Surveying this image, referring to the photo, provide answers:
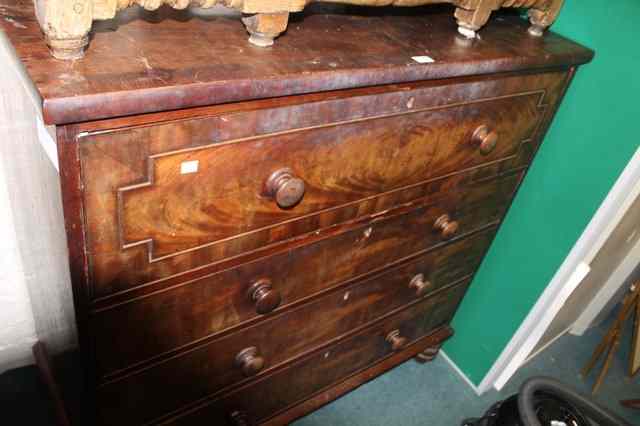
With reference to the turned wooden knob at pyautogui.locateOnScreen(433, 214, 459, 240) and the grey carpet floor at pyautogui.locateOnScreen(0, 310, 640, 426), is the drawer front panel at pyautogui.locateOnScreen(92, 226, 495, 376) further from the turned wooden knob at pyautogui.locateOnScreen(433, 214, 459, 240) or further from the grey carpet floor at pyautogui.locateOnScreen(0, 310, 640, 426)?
the grey carpet floor at pyautogui.locateOnScreen(0, 310, 640, 426)

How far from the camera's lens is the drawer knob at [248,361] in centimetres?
110

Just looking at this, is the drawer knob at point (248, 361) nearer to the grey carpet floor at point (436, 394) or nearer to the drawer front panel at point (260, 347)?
the drawer front panel at point (260, 347)

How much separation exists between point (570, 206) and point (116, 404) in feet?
4.22

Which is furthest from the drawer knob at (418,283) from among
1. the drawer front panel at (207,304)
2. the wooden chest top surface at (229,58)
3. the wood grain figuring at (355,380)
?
the wooden chest top surface at (229,58)

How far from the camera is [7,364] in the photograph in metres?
1.47

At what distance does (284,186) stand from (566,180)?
0.99 metres

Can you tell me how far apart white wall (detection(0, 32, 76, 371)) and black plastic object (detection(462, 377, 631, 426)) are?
1.14 m

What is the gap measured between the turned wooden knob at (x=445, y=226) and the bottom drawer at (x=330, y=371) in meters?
0.30

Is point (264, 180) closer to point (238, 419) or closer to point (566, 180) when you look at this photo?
point (238, 419)

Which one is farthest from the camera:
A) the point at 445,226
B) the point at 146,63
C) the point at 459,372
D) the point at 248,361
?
the point at 459,372

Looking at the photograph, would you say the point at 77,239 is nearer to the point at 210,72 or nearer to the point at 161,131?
the point at 161,131

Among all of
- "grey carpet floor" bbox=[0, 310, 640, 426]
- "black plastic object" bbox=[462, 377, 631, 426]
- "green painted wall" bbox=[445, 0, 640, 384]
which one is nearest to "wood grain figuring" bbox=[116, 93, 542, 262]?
"green painted wall" bbox=[445, 0, 640, 384]

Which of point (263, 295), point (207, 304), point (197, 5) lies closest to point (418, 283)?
point (263, 295)

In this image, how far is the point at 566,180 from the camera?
4.76 ft
